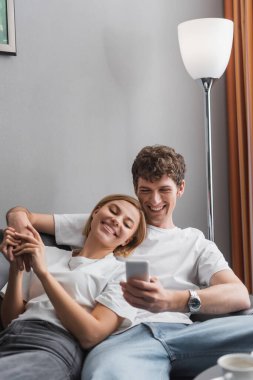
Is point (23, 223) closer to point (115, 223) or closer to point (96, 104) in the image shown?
point (115, 223)

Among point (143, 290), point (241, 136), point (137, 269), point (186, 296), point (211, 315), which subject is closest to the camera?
point (137, 269)

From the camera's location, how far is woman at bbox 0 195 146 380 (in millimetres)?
1702

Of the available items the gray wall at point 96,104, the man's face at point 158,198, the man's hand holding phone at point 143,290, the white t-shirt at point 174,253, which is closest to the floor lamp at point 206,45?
the gray wall at point 96,104

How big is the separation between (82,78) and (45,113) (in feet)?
0.86

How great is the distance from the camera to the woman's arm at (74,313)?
1762 millimetres

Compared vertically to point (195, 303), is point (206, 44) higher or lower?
higher

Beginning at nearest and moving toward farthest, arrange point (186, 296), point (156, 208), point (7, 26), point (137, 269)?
1. point (137, 269)
2. point (186, 296)
3. point (156, 208)
4. point (7, 26)

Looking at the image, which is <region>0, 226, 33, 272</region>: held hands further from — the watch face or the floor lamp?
the floor lamp

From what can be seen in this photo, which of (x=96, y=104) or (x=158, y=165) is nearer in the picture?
(x=158, y=165)

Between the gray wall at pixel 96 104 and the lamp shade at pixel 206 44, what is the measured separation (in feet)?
1.15

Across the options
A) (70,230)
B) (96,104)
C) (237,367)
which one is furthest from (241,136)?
(237,367)

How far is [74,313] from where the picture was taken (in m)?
1.76

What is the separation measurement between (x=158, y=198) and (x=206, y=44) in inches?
32.2

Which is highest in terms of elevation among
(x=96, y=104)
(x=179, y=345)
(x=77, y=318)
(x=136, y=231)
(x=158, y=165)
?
(x=96, y=104)
